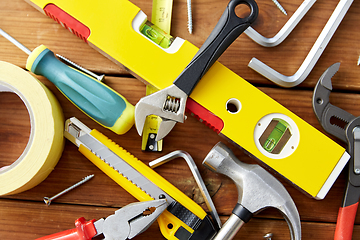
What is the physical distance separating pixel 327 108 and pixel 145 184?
537mm

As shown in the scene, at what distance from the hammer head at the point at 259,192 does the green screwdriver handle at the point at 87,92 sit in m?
0.25

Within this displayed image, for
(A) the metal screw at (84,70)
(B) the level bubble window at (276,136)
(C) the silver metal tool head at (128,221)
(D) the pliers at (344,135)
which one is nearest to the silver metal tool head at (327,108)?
(D) the pliers at (344,135)

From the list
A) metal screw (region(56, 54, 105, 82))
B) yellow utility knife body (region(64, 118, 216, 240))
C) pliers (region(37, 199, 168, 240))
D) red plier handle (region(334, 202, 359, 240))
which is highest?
red plier handle (region(334, 202, 359, 240))

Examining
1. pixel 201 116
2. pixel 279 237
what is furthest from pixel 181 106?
pixel 279 237

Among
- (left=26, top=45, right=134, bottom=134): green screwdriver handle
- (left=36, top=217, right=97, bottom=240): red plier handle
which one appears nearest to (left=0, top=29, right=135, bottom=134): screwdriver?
(left=26, top=45, right=134, bottom=134): green screwdriver handle

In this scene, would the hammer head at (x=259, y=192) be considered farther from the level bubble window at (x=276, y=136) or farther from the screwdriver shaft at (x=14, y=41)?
the screwdriver shaft at (x=14, y=41)

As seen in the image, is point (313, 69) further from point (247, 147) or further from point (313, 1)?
point (247, 147)

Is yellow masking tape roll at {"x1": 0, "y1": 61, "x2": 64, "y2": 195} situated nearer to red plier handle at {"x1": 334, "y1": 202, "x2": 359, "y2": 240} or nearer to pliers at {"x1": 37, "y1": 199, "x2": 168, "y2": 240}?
pliers at {"x1": 37, "y1": 199, "x2": 168, "y2": 240}

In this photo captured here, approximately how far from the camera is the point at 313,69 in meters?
0.73

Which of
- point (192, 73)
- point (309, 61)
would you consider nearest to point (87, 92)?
point (192, 73)

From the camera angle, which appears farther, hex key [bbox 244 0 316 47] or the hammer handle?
hex key [bbox 244 0 316 47]

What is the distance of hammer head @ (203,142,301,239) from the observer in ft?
2.05

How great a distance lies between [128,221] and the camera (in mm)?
604

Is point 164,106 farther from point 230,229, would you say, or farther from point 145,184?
point 230,229
